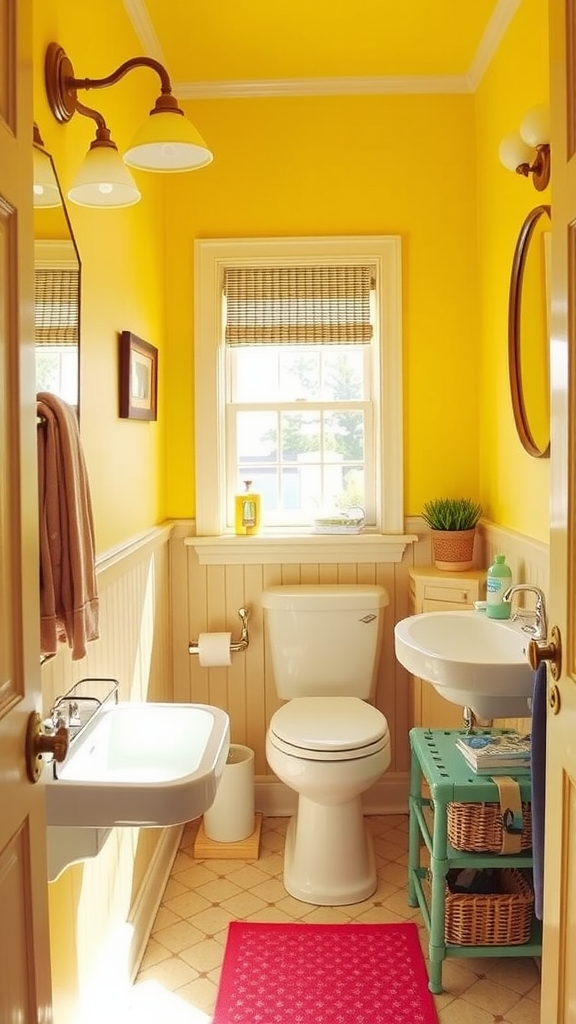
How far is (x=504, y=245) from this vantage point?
2807 mm

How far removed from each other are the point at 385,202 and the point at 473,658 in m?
1.80

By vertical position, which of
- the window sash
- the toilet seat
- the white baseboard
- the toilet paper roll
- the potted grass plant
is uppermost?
the window sash

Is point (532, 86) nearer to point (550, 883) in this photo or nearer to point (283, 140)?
point (283, 140)

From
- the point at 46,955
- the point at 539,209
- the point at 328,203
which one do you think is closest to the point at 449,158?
the point at 328,203

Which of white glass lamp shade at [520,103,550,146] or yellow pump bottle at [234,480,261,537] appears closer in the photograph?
white glass lamp shade at [520,103,550,146]

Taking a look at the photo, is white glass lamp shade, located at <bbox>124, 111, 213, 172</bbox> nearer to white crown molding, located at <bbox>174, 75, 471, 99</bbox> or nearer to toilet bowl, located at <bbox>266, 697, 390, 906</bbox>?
white crown molding, located at <bbox>174, 75, 471, 99</bbox>

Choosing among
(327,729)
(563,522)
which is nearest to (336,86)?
(327,729)

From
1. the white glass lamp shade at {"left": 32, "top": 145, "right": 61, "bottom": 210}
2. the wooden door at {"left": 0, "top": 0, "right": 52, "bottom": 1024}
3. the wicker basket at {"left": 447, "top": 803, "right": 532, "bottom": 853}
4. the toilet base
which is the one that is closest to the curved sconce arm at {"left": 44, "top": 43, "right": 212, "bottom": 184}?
the white glass lamp shade at {"left": 32, "top": 145, "right": 61, "bottom": 210}

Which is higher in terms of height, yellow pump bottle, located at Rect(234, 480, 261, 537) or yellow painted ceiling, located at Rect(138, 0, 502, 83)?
yellow painted ceiling, located at Rect(138, 0, 502, 83)

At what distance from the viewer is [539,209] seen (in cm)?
232

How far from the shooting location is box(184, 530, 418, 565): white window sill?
319 cm

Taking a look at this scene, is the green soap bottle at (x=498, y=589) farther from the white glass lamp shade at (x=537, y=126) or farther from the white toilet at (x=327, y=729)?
the white glass lamp shade at (x=537, y=126)

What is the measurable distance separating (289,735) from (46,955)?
148 centimetres

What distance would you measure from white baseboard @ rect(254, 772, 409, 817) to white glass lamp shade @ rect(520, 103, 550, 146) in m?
2.34
